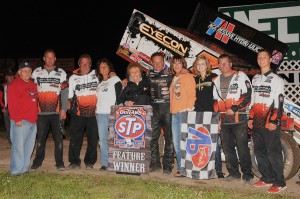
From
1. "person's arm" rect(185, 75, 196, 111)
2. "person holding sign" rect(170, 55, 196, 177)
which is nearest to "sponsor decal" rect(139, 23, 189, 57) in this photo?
"person holding sign" rect(170, 55, 196, 177)

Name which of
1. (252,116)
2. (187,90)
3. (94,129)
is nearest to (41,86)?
(94,129)

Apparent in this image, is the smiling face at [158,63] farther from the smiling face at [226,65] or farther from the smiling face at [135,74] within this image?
the smiling face at [226,65]

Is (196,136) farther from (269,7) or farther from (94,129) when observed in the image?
(269,7)

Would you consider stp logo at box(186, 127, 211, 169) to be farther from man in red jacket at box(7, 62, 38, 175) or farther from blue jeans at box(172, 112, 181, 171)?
man in red jacket at box(7, 62, 38, 175)

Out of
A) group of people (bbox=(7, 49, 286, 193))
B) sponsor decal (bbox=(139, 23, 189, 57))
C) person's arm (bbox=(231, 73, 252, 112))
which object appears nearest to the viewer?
group of people (bbox=(7, 49, 286, 193))

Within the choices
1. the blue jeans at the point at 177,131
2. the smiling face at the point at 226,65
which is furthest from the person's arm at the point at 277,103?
the blue jeans at the point at 177,131

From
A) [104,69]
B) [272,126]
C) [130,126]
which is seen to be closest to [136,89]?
[130,126]

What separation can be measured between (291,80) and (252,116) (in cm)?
403

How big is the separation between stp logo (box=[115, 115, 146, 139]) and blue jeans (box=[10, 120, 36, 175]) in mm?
1536

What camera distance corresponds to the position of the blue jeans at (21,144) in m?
6.60

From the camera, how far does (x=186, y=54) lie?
758 cm

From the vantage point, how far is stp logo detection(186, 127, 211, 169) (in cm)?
611

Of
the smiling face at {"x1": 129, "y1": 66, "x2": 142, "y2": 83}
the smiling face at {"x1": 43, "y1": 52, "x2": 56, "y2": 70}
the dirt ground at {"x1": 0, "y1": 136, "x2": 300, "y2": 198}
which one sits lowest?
the dirt ground at {"x1": 0, "y1": 136, "x2": 300, "y2": 198}

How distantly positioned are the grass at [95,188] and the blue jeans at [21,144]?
9.0 inches
